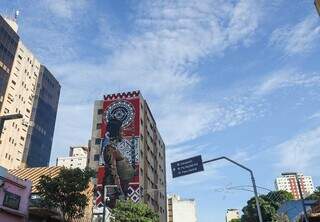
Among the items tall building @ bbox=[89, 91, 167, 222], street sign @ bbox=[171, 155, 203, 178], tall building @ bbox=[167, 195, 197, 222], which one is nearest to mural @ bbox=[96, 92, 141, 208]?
tall building @ bbox=[89, 91, 167, 222]

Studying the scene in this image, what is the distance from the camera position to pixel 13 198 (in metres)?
32.0

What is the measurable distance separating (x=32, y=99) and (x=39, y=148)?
14041mm

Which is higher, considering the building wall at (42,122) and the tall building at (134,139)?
the building wall at (42,122)

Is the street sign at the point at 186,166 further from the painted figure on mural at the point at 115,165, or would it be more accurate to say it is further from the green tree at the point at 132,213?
the painted figure on mural at the point at 115,165

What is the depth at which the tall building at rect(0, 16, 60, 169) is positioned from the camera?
93438mm

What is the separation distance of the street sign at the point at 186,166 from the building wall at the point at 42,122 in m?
82.9

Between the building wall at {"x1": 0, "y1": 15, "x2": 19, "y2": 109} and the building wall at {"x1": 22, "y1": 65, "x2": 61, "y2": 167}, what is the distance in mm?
17898

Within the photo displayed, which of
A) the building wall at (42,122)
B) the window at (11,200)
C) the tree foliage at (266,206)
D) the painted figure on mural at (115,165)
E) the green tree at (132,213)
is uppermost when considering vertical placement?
the building wall at (42,122)

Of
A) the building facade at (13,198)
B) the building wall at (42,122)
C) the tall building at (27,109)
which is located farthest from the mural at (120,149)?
the building facade at (13,198)

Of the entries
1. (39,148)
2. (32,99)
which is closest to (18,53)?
(32,99)

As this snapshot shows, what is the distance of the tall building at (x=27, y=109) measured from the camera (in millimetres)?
93438

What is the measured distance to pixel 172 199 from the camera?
152 metres

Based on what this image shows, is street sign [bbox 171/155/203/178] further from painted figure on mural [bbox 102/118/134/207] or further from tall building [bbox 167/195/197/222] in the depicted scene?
tall building [bbox 167/195/197/222]

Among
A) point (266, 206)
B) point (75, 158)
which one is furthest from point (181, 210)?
point (266, 206)
